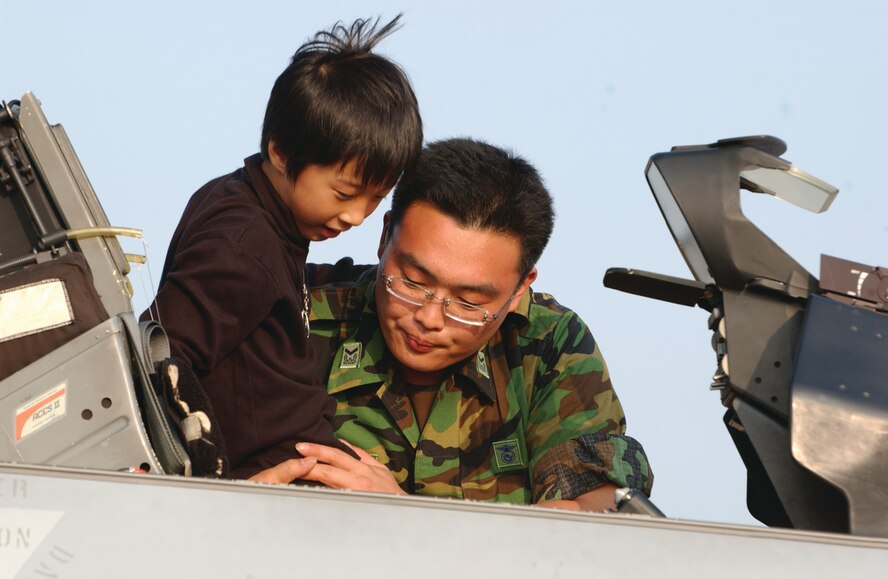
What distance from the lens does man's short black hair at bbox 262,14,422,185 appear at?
2602mm

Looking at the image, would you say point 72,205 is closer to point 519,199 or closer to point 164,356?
point 164,356

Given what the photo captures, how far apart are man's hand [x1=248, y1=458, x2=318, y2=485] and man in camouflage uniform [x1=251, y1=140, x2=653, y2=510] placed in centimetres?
29

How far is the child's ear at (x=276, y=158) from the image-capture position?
2648 millimetres

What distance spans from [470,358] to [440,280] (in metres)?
0.35

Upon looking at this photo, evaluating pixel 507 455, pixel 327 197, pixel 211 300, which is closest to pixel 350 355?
pixel 507 455

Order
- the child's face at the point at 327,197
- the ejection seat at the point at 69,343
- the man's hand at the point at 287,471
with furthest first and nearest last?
the child's face at the point at 327,197, the man's hand at the point at 287,471, the ejection seat at the point at 69,343

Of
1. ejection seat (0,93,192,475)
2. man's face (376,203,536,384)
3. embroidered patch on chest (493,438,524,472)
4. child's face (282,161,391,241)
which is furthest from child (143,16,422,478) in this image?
embroidered patch on chest (493,438,524,472)

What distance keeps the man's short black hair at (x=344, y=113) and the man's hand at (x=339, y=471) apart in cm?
64

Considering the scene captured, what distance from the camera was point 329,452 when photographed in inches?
105

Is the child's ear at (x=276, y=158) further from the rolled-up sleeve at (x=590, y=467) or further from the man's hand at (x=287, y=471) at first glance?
the rolled-up sleeve at (x=590, y=467)

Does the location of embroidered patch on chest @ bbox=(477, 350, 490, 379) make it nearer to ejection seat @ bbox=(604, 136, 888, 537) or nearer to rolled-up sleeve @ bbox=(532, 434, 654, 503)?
rolled-up sleeve @ bbox=(532, 434, 654, 503)

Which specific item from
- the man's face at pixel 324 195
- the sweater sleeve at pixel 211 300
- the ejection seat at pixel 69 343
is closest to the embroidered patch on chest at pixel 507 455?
the man's face at pixel 324 195

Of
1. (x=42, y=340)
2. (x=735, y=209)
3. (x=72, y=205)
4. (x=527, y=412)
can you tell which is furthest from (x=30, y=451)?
(x=527, y=412)

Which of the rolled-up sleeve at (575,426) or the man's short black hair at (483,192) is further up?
the man's short black hair at (483,192)
